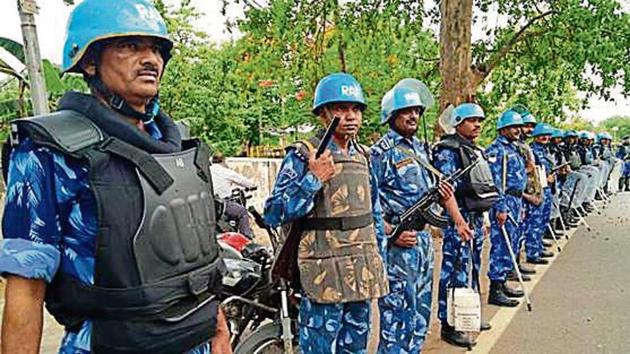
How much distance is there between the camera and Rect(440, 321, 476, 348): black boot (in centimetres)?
462

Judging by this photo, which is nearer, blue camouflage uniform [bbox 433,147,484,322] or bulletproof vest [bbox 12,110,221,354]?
bulletproof vest [bbox 12,110,221,354]

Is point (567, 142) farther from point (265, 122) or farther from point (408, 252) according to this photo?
point (265, 122)

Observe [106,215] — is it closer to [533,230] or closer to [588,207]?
[533,230]

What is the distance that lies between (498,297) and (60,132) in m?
5.18

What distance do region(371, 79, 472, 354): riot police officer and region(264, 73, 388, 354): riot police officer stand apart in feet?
2.03

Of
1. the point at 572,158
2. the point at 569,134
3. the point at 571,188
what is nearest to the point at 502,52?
the point at 569,134

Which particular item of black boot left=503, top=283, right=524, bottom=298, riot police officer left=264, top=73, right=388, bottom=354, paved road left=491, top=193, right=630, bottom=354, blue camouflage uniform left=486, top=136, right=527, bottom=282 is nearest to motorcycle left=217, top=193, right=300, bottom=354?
riot police officer left=264, top=73, right=388, bottom=354

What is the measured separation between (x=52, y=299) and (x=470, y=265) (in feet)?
12.8

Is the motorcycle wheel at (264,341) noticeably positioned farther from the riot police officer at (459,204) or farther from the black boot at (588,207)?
the black boot at (588,207)

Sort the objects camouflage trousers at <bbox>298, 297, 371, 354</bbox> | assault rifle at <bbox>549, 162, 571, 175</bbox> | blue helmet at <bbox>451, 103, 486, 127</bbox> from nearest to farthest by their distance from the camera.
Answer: camouflage trousers at <bbox>298, 297, 371, 354</bbox>, blue helmet at <bbox>451, 103, 486, 127</bbox>, assault rifle at <bbox>549, 162, 571, 175</bbox>

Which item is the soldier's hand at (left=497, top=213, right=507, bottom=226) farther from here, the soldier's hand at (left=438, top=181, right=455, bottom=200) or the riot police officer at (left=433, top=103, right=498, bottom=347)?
the soldier's hand at (left=438, top=181, right=455, bottom=200)

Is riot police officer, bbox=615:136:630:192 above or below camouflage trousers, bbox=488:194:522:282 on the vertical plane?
below

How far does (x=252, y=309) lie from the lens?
3.65m

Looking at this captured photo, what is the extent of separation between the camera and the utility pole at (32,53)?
293 cm
